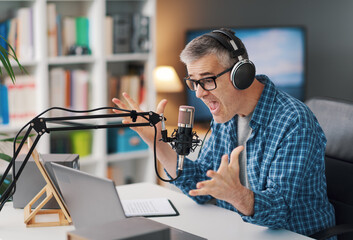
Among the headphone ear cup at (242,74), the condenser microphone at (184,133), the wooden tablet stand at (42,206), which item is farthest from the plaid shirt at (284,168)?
the wooden tablet stand at (42,206)

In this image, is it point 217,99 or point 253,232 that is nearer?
point 253,232

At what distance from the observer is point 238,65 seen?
1.74m

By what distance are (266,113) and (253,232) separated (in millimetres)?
448

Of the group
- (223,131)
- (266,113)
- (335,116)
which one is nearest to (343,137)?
(335,116)

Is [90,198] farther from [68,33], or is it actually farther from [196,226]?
[68,33]

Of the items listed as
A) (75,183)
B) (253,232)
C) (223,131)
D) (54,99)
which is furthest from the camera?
(54,99)

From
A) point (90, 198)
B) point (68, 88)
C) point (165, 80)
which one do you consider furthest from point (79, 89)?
point (90, 198)

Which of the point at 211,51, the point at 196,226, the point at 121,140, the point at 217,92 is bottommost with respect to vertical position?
the point at 121,140

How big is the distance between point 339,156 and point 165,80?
6.67ft

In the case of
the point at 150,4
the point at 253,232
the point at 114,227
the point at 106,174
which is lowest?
the point at 106,174

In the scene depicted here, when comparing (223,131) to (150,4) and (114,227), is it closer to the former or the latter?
(114,227)

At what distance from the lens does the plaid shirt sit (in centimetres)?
162

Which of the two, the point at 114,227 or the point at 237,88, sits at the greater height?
the point at 237,88

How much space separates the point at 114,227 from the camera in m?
1.26
